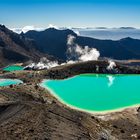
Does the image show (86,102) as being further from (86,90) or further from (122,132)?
(122,132)

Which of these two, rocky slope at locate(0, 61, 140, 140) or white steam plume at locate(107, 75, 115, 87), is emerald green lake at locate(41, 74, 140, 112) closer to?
white steam plume at locate(107, 75, 115, 87)

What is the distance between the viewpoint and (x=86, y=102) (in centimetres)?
9312

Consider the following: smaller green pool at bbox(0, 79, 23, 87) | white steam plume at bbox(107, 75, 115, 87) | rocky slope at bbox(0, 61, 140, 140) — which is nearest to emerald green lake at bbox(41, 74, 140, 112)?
white steam plume at bbox(107, 75, 115, 87)

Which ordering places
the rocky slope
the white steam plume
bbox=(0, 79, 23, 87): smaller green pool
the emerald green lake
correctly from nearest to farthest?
the rocky slope
the emerald green lake
the white steam plume
bbox=(0, 79, 23, 87): smaller green pool

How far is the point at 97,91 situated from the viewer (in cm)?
10756

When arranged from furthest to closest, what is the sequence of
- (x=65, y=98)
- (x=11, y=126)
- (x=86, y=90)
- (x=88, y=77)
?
(x=88, y=77) < (x=86, y=90) < (x=65, y=98) < (x=11, y=126)

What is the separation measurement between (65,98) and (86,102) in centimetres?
750

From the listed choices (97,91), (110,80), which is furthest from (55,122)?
(110,80)

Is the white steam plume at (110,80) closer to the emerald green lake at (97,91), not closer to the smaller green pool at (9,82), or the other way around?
the emerald green lake at (97,91)

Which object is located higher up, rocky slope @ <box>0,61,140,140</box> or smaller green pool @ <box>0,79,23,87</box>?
rocky slope @ <box>0,61,140,140</box>

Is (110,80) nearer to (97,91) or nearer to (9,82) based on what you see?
(97,91)

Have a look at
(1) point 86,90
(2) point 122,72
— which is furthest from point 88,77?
(1) point 86,90

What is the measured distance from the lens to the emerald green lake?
299 feet

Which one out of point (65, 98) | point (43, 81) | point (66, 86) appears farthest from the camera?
point (43, 81)
